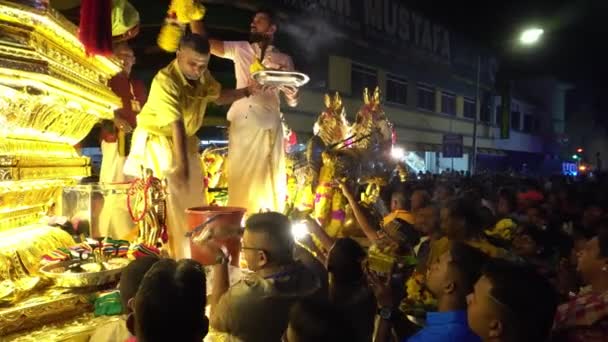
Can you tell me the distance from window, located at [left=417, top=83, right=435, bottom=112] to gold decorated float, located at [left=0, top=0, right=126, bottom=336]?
25051mm

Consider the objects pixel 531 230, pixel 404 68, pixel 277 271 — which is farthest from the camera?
pixel 404 68

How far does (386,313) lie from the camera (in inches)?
121

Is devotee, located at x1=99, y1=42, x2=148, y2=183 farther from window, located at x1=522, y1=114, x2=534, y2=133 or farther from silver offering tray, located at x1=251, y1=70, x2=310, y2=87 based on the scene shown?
window, located at x1=522, y1=114, x2=534, y2=133

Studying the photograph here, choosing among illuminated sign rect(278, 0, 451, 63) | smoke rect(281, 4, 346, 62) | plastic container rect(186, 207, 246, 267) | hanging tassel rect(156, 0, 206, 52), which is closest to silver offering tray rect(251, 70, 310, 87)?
hanging tassel rect(156, 0, 206, 52)

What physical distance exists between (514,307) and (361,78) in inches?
814

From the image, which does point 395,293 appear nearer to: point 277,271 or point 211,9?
point 277,271

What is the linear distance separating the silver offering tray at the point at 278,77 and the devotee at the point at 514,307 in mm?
2676

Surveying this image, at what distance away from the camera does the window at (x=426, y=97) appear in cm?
2693

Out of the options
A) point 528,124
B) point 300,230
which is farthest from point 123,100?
point 528,124

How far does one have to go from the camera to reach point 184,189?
383cm

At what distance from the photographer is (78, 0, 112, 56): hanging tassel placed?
2.86 m

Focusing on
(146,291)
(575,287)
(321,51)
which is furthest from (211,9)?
(146,291)

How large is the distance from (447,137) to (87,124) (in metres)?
12.8

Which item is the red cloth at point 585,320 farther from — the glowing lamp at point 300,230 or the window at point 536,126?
the window at point 536,126
